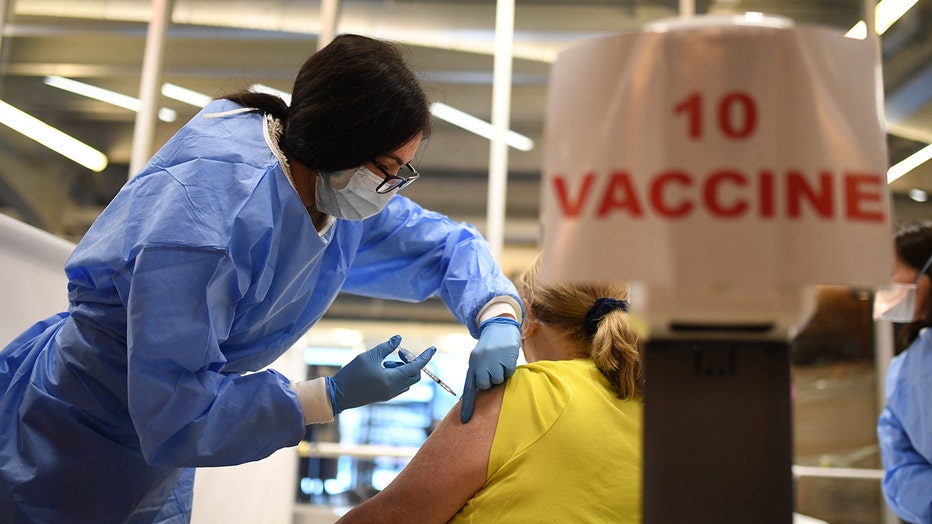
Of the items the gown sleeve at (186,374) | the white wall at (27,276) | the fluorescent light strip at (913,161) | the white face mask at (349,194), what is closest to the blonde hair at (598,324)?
the white face mask at (349,194)

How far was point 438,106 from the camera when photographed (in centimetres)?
431

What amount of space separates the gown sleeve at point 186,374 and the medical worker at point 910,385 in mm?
2108

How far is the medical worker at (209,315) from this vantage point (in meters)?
1.20

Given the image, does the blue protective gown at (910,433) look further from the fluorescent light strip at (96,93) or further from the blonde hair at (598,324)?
the fluorescent light strip at (96,93)

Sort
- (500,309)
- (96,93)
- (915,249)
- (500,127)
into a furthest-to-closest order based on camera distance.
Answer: (96,93), (500,127), (915,249), (500,309)

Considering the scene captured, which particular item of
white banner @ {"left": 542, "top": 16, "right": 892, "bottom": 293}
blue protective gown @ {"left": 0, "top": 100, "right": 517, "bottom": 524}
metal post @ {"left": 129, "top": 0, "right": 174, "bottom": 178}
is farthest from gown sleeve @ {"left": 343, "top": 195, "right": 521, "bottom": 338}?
metal post @ {"left": 129, "top": 0, "right": 174, "bottom": 178}

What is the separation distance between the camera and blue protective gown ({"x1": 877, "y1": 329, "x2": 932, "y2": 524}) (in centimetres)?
241

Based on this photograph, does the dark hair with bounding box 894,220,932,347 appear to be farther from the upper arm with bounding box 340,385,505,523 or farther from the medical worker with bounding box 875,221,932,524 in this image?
the upper arm with bounding box 340,385,505,523

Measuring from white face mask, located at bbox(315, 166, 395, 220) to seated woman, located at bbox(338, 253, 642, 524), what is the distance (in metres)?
0.43

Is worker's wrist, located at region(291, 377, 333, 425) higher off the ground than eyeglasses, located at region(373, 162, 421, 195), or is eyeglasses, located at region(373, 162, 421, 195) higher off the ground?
eyeglasses, located at region(373, 162, 421, 195)

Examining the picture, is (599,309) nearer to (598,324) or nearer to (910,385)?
(598,324)

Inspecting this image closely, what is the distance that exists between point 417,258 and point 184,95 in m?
3.40

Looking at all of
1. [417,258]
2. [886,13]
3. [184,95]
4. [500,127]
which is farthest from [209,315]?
[886,13]

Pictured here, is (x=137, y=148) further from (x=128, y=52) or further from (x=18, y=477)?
(x=18, y=477)
